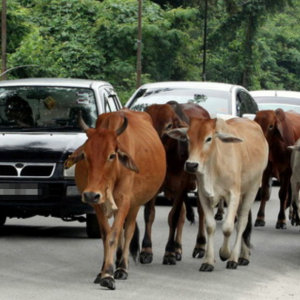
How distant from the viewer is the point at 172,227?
1345 cm

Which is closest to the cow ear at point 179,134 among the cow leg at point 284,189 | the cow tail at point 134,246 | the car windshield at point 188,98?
the cow tail at point 134,246

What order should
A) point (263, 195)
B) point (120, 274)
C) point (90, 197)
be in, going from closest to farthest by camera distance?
1. point (90, 197)
2. point (120, 274)
3. point (263, 195)

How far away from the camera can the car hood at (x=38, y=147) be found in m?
14.3

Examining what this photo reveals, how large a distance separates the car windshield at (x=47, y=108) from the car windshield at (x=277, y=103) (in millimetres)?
11316

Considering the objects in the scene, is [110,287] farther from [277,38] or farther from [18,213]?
[277,38]

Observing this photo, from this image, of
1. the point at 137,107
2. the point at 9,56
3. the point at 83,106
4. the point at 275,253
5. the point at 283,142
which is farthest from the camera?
the point at 9,56

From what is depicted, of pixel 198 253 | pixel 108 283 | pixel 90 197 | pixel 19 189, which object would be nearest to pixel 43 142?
pixel 19 189

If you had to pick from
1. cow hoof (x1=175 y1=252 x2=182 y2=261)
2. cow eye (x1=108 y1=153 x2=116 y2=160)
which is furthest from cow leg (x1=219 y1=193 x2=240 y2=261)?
cow eye (x1=108 y1=153 x2=116 y2=160)

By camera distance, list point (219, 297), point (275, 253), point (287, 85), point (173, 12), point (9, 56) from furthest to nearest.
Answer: point (287, 85) < point (173, 12) < point (9, 56) < point (275, 253) < point (219, 297)

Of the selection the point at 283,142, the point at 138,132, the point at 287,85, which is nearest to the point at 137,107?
the point at 283,142

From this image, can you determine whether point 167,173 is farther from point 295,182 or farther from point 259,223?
point 259,223

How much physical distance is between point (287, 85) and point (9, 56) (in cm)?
4403

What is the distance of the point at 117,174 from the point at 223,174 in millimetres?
1704

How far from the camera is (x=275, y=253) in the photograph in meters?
14.1
